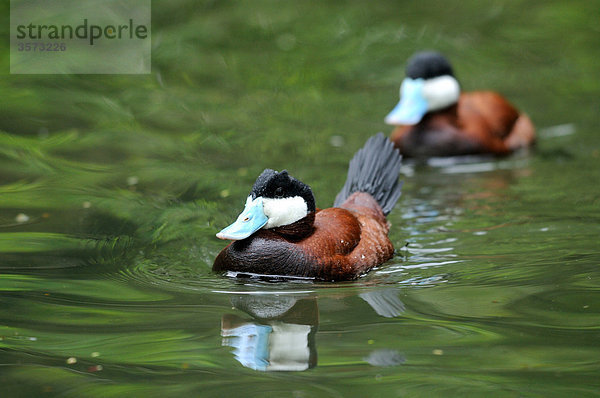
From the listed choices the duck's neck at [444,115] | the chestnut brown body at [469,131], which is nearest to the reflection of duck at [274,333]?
the chestnut brown body at [469,131]

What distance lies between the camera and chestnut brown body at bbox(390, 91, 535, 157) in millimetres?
10062

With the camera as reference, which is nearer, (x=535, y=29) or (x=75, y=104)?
(x=75, y=104)

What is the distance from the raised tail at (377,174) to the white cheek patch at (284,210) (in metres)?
1.20

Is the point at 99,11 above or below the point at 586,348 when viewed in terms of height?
above

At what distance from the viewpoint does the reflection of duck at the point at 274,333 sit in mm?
4680

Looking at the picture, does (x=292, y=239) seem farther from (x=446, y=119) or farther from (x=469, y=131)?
(x=446, y=119)

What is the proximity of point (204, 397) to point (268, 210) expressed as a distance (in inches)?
76.7

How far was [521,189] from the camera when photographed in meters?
8.64

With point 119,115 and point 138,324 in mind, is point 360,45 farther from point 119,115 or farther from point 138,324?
point 138,324

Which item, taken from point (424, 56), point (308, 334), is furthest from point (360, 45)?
point (308, 334)

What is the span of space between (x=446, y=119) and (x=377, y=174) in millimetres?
3294

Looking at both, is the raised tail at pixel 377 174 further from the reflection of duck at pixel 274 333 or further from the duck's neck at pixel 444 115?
the duck's neck at pixel 444 115

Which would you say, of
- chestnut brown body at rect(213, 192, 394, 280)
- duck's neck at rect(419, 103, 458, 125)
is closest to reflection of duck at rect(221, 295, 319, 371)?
chestnut brown body at rect(213, 192, 394, 280)

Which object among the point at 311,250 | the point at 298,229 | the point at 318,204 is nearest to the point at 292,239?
the point at 298,229
